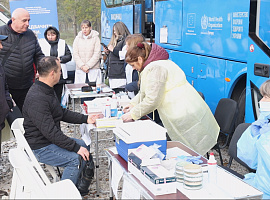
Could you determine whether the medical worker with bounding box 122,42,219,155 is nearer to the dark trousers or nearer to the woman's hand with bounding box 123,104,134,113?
Answer: the woman's hand with bounding box 123,104,134,113

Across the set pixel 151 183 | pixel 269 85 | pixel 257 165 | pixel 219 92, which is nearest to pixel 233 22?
pixel 219 92

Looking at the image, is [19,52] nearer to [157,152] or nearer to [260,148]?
[157,152]

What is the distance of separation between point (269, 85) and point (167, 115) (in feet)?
3.86

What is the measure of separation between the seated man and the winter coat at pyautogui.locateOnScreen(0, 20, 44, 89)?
1.78 meters

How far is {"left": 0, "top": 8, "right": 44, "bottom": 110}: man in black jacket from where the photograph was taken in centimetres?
547

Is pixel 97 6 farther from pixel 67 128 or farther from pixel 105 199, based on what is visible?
pixel 105 199

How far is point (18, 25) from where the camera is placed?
5449 mm

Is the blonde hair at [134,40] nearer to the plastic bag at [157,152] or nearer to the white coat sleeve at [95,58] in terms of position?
the plastic bag at [157,152]

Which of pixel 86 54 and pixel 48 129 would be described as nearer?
pixel 48 129

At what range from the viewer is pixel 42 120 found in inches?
149

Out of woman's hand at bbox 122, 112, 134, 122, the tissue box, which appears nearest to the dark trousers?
the tissue box

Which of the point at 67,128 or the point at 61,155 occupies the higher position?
the point at 61,155

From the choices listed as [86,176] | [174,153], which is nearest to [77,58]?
[86,176]

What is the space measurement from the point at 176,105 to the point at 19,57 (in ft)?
8.79
